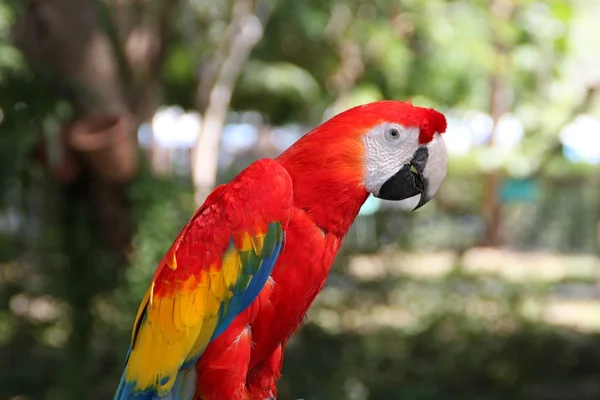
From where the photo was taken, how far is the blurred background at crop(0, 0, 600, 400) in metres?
2.90

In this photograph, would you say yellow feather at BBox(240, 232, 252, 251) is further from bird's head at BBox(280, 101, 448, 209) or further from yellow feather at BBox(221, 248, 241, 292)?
bird's head at BBox(280, 101, 448, 209)

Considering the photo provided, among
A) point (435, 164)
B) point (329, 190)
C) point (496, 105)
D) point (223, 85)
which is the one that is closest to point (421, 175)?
point (435, 164)

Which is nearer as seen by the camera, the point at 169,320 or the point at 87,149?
the point at 169,320

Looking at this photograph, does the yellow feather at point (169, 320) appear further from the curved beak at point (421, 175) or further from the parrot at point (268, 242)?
the curved beak at point (421, 175)

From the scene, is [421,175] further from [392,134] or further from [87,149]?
[87,149]

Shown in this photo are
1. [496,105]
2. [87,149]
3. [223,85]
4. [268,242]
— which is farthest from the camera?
[496,105]

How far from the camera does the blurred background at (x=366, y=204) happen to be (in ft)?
9.52

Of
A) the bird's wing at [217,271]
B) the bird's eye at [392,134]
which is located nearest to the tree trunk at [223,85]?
the bird's wing at [217,271]

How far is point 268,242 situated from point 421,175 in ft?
1.12

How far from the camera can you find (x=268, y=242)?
134 centimetres

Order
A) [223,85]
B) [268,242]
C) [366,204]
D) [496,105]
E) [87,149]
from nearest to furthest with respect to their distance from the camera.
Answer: [268,242] < [87,149] < [366,204] < [223,85] < [496,105]

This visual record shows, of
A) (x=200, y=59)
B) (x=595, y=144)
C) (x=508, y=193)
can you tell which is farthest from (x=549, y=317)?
(x=200, y=59)

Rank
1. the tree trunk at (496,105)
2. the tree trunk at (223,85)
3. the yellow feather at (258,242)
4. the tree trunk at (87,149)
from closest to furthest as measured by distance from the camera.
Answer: the yellow feather at (258,242) → the tree trunk at (87,149) → the tree trunk at (223,85) → the tree trunk at (496,105)

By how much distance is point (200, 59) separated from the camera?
5539 mm
